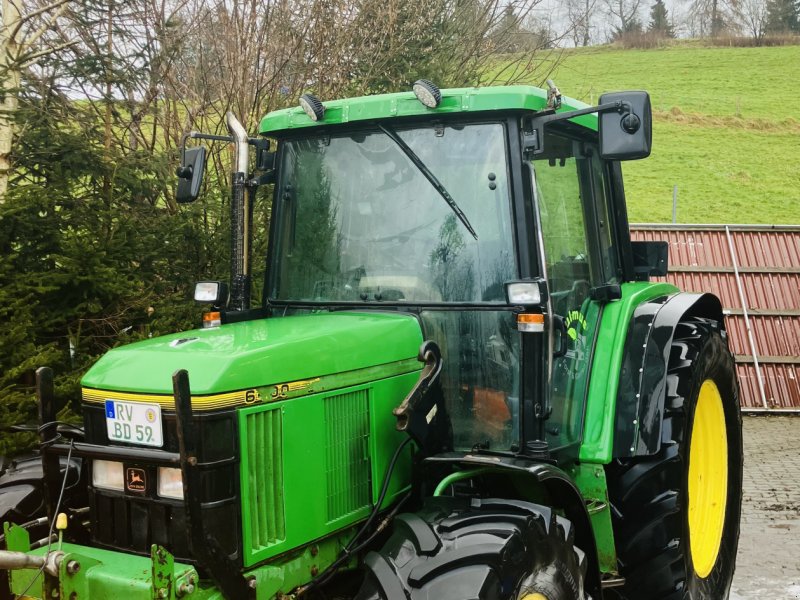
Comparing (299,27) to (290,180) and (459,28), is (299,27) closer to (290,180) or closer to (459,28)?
(459,28)

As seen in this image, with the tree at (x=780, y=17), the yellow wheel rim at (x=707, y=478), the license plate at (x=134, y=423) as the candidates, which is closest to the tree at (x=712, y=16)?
the tree at (x=780, y=17)

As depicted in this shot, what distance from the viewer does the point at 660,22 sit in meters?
42.2

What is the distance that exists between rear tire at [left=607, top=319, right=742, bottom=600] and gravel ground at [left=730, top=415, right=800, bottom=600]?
A: 40cm

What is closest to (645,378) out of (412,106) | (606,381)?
(606,381)

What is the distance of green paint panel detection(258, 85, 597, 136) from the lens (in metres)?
3.26

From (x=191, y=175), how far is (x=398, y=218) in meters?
0.99

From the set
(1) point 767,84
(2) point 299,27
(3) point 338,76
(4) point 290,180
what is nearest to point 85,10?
(2) point 299,27

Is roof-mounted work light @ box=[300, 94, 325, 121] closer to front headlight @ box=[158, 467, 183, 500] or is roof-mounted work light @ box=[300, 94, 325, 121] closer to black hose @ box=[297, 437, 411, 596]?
black hose @ box=[297, 437, 411, 596]

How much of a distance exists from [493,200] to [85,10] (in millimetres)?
4929

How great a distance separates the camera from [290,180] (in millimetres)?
3799

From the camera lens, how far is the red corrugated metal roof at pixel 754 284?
1053 centimetres

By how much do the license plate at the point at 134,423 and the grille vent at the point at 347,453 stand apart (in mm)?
599

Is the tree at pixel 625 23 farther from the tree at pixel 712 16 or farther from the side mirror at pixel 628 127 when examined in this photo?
the side mirror at pixel 628 127

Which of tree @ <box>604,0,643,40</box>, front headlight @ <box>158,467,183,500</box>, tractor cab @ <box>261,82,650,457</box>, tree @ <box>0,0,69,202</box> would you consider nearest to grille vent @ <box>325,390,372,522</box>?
tractor cab @ <box>261,82,650,457</box>
